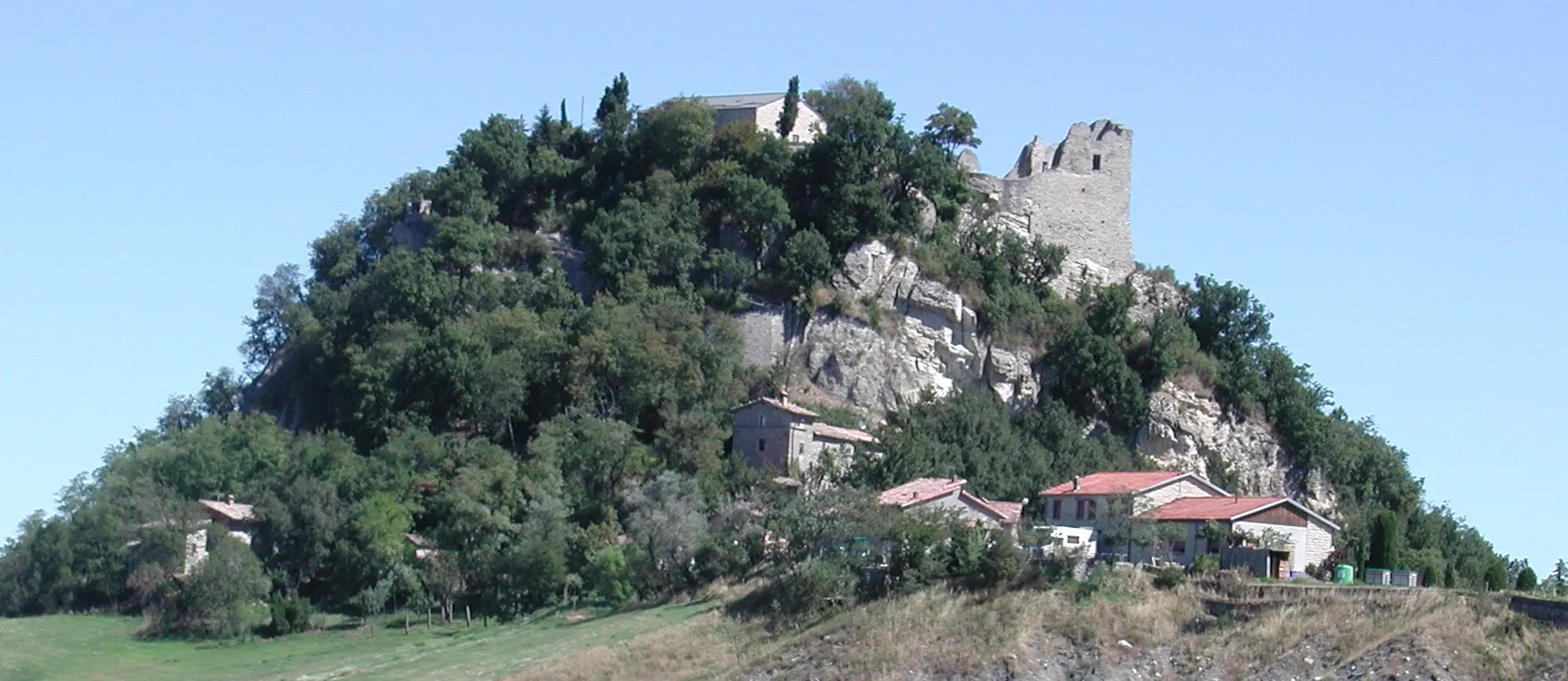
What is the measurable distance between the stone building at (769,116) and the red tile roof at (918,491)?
2361 centimetres

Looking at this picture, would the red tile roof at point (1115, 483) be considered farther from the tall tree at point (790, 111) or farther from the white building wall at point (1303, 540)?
the tall tree at point (790, 111)

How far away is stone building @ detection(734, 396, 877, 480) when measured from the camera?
7356cm

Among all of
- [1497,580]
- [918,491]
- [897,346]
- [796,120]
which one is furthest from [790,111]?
[1497,580]

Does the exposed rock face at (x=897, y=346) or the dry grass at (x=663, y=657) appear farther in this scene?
the exposed rock face at (x=897, y=346)

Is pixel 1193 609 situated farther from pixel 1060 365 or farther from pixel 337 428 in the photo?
pixel 337 428

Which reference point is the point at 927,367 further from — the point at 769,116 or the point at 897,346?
the point at 769,116

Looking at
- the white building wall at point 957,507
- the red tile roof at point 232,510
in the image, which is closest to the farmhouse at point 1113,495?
the white building wall at point 957,507

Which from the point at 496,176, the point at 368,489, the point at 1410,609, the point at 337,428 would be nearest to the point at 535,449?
the point at 368,489

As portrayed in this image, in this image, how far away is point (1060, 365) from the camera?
82.1 meters

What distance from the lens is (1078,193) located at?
89.9 meters

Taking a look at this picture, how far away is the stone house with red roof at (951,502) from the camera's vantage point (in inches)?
2542

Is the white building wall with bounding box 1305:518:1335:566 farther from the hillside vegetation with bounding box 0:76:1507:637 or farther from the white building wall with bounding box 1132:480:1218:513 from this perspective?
the white building wall with bounding box 1132:480:1218:513

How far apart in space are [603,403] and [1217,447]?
21984 mm

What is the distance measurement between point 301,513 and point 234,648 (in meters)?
6.94
